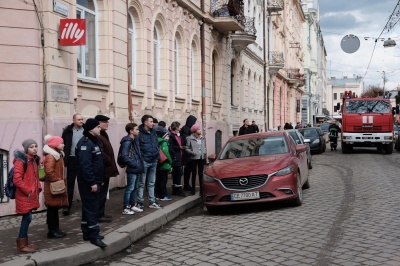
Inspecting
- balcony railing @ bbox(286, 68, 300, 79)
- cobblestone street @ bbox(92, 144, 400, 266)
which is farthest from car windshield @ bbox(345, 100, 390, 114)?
balcony railing @ bbox(286, 68, 300, 79)

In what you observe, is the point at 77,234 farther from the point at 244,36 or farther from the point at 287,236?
the point at 244,36

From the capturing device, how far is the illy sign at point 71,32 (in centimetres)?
1091

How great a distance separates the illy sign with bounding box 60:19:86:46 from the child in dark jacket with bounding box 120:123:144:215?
2590 millimetres

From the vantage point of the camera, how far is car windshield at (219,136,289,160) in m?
11.4

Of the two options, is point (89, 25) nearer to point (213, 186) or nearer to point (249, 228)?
point (213, 186)

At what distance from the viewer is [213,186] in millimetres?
10148

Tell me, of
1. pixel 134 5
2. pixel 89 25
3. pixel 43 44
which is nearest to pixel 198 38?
pixel 134 5

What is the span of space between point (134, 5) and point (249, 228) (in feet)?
29.1

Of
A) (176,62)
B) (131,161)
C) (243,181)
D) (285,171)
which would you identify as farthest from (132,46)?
(285,171)

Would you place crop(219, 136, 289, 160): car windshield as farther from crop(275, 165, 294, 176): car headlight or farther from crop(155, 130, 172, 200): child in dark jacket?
crop(155, 130, 172, 200): child in dark jacket

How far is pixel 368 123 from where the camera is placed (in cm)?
2622

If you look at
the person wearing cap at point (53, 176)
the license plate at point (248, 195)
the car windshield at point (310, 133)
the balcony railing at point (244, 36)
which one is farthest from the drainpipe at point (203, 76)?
the person wearing cap at point (53, 176)

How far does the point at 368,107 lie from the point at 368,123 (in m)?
1.03

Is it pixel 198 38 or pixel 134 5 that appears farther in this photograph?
pixel 198 38
